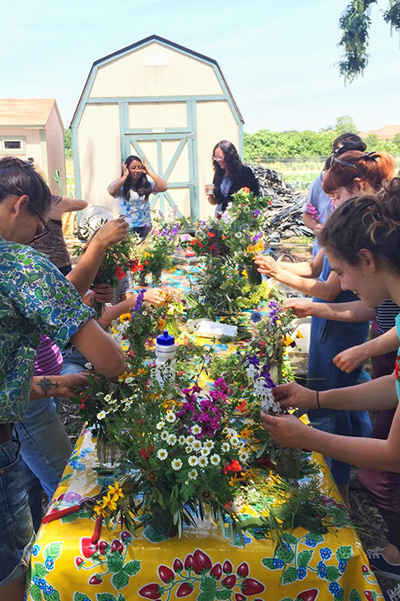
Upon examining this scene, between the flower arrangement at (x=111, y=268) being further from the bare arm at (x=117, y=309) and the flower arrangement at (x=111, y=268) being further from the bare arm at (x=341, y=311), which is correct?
the bare arm at (x=341, y=311)

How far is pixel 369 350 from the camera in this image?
226cm

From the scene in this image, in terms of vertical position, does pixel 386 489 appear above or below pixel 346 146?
below

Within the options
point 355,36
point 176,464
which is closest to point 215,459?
point 176,464

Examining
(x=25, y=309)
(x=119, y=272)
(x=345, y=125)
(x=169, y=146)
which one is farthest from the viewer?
(x=345, y=125)

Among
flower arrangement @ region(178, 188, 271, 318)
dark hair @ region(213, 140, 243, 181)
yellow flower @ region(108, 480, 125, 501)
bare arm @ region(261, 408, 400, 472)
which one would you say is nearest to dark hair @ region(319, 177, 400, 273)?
bare arm @ region(261, 408, 400, 472)

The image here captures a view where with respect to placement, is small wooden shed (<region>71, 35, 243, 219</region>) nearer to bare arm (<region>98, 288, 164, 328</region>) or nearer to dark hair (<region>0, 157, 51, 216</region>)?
bare arm (<region>98, 288, 164, 328</region>)

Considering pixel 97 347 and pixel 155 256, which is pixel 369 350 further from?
pixel 155 256

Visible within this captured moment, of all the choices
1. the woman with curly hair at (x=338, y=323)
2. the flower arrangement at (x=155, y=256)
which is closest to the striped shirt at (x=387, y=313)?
the woman with curly hair at (x=338, y=323)

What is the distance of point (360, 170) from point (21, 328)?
1.94 meters

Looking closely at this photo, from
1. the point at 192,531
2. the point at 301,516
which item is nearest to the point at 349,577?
the point at 301,516

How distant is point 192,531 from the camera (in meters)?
1.42

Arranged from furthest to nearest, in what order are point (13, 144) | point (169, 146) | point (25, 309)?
point (13, 144), point (169, 146), point (25, 309)

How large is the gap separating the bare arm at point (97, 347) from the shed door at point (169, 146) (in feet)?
32.9

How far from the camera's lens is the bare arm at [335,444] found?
57.9 inches
